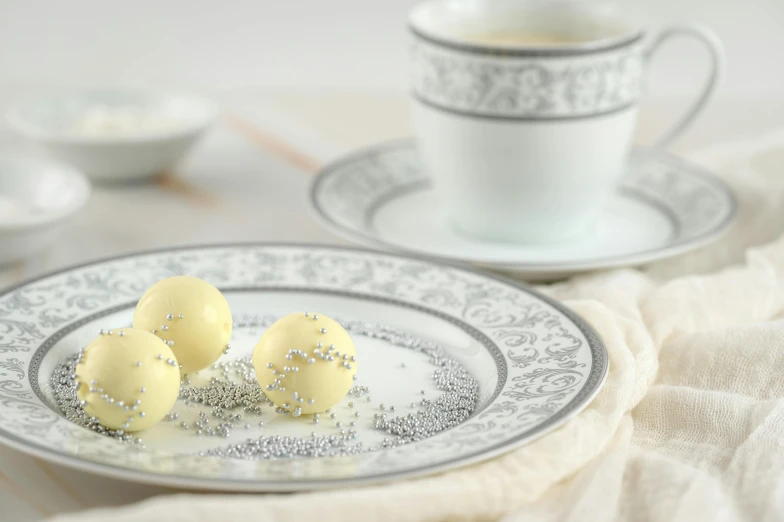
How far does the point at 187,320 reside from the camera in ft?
1.96

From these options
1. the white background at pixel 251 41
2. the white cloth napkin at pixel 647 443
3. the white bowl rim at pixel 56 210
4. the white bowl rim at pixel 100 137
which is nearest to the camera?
the white cloth napkin at pixel 647 443

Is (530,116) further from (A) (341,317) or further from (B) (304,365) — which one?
(B) (304,365)

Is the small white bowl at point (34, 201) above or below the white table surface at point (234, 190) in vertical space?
above

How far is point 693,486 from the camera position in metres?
0.51

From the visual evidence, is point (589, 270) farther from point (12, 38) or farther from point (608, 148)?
point (12, 38)

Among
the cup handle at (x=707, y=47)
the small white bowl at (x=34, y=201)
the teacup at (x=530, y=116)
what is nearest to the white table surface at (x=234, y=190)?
the small white bowl at (x=34, y=201)

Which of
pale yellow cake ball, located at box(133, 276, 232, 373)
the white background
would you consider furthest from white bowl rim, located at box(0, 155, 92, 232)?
the white background

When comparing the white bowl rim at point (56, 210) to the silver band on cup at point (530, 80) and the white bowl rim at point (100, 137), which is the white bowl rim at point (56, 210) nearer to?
the white bowl rim at point (100, 137)

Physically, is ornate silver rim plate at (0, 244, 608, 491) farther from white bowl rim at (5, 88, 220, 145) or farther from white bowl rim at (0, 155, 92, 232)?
white bowl rim at (5, 88, 220, 145)

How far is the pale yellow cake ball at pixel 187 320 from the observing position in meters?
0.60

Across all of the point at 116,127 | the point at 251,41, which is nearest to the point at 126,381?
the point at 116,127

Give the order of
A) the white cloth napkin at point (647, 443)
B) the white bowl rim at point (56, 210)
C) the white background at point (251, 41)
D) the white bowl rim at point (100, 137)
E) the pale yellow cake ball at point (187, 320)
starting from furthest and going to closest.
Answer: the white background at point (251, 41)
the white bowl rim at point (100, 137)
the white bowl rim at point (56, 210)
the pale yellow cake ball at point (187, 320)
the white cloth napkin at point (647, 443)

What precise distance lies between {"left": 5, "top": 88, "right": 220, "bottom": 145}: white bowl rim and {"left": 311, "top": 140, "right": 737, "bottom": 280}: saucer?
0.16 m

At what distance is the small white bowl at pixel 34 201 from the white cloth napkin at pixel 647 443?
408 mm
